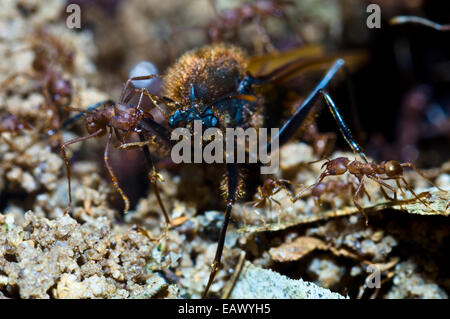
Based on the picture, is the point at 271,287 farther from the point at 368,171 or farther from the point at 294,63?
the point at 294,63

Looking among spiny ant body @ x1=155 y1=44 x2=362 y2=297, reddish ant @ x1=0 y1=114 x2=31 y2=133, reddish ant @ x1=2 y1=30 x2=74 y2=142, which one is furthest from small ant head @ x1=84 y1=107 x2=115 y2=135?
reddish ant @ x1=0 y1=114 x2=31 y2=133

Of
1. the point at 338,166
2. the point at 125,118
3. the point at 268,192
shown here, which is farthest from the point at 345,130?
the point at 125,118

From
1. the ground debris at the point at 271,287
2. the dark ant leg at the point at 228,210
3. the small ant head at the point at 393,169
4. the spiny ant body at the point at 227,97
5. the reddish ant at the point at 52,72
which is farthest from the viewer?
the reddish ant at the point at 52,72

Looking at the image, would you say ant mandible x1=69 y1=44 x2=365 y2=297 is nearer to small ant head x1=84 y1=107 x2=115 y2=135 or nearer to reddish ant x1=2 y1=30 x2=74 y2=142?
small ant head x1=84 y1=107 x2=115 y2=135

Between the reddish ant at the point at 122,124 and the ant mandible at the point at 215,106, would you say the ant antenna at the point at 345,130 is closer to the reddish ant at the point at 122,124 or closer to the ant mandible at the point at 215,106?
the ant mandible at the point at 215,106

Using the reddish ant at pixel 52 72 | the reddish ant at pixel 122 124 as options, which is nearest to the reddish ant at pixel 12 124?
the reddish ant at pixel 52 72

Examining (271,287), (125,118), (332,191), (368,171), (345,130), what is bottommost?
(271,287)
